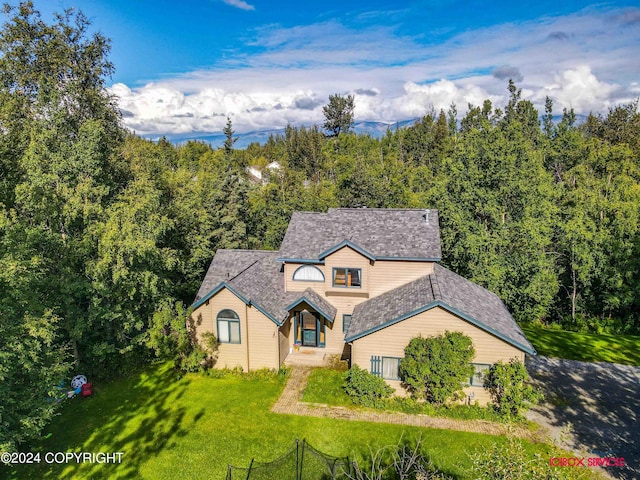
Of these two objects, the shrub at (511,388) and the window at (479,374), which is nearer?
the shrub at (511,388)

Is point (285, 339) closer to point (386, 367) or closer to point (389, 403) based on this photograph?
point (386, 367)

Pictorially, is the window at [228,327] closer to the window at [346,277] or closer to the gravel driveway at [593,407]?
the window at [346,277]

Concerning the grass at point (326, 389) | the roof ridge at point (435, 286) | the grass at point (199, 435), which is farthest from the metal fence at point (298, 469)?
the roof ridge at point (435, 286)

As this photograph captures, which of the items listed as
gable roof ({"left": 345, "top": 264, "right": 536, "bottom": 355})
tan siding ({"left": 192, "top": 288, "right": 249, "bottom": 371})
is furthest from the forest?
gable roof ({"left": 345, "top": 264, "right": 536, "bottom": 355})

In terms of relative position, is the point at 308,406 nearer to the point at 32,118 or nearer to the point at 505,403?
the point at 505,403

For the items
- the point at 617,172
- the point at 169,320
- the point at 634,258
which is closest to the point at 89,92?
the point at 169,320
